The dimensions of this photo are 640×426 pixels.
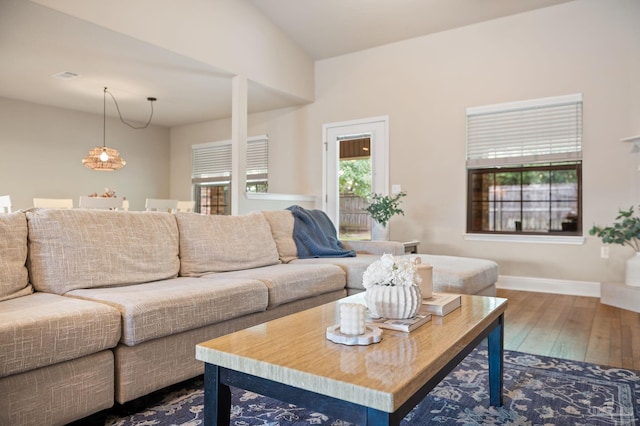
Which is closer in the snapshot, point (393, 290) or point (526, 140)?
point (393, 290)

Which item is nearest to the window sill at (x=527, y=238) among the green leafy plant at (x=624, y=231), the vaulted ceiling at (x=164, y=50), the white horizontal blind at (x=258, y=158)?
the green leafy plant at (x=624, y=231)

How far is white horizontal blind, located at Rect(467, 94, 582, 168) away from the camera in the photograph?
4594mm

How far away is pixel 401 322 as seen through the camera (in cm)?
154

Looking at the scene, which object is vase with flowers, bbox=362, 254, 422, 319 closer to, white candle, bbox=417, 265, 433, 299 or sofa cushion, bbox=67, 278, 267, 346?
white candle, bbox=417, 265, 433, 299

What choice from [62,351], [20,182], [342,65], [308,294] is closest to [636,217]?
[308,294]

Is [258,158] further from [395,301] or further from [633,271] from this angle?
[395,301]

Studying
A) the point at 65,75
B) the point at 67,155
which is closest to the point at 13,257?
the point at 65,75

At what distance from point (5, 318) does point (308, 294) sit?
165cm

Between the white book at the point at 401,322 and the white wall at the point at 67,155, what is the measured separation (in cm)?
663

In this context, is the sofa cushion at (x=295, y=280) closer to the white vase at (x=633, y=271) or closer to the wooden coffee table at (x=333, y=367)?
the wooden coffee table at (x=333, y=367)

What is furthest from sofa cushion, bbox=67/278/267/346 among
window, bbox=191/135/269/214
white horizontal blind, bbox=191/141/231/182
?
white horizontal blind, bbox=191/141/231/182

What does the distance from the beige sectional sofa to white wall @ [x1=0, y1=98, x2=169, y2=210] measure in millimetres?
4958

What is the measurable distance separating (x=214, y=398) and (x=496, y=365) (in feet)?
4.08

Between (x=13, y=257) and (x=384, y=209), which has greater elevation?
(x=384, y=209)
